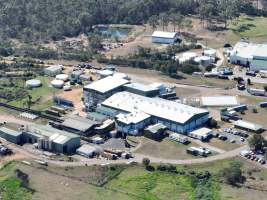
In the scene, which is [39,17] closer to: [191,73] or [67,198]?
[191,73]

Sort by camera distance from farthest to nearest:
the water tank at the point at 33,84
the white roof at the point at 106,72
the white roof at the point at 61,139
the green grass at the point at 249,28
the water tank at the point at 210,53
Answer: the green grass at the point at 249,28
the water tank at the point at 210,53
the white roof at the point at 106,72
the water tank at the point at 33,84
the white roof at the point at 61,139

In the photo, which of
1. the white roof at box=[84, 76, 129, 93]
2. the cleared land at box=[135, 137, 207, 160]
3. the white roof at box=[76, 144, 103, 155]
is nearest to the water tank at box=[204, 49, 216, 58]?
the white roof at box=[84, 76, 129, 93]

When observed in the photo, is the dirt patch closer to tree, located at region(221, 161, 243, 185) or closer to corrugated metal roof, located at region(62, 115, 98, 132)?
corrugated metal roof, located at region(62, 115, 98, 132)

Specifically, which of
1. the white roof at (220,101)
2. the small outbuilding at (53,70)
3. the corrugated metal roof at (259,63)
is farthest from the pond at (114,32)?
the white roof at (220,101)

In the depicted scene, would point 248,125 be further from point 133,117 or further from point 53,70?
point 53,70

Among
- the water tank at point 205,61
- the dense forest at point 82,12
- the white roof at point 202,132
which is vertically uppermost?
the dense forest at point 82,12

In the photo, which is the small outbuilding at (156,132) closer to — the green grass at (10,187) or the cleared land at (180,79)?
the cleared land at (180,79)

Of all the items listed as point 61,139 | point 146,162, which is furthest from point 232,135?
point 61,139
